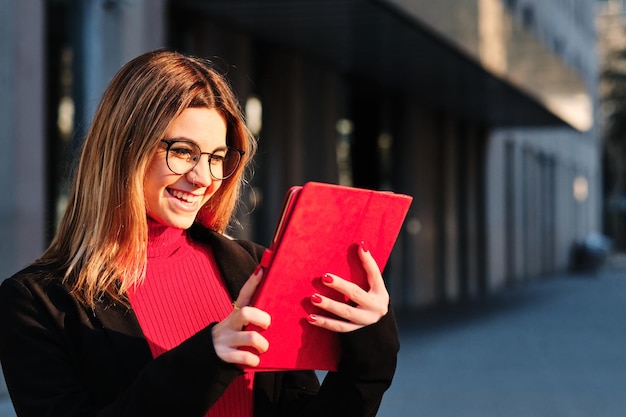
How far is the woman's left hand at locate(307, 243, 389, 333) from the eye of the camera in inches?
74.8

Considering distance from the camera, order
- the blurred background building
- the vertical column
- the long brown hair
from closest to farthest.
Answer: the long brown hair → the vertical column → the blurred background building

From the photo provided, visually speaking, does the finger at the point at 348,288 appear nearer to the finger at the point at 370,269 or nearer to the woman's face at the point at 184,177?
the finger at the point at 370,269

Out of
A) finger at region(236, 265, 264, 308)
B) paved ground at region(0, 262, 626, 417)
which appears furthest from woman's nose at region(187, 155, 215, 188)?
paved ground at region(0, 262, 626, 417)

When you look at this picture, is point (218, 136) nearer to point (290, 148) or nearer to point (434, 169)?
point (290, 148)

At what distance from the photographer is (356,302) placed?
6.34 ft

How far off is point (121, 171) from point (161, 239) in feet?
0.67

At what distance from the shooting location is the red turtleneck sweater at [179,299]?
209 centimetres

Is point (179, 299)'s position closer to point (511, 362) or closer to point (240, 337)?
point (240, 337)

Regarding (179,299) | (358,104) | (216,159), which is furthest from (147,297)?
(358,104)

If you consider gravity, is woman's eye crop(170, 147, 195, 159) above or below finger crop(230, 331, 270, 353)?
above

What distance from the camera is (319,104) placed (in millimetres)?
15039

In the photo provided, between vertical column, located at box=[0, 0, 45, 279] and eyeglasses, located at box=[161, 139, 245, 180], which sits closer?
eyeglasses, located at box=[161, 139, 245, 180]

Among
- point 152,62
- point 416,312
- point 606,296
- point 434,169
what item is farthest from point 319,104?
point 152,62

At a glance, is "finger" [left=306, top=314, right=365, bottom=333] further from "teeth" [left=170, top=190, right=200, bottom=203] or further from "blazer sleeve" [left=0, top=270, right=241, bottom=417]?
"teeth" [left=170, top=190, right=200, bottom=203]
